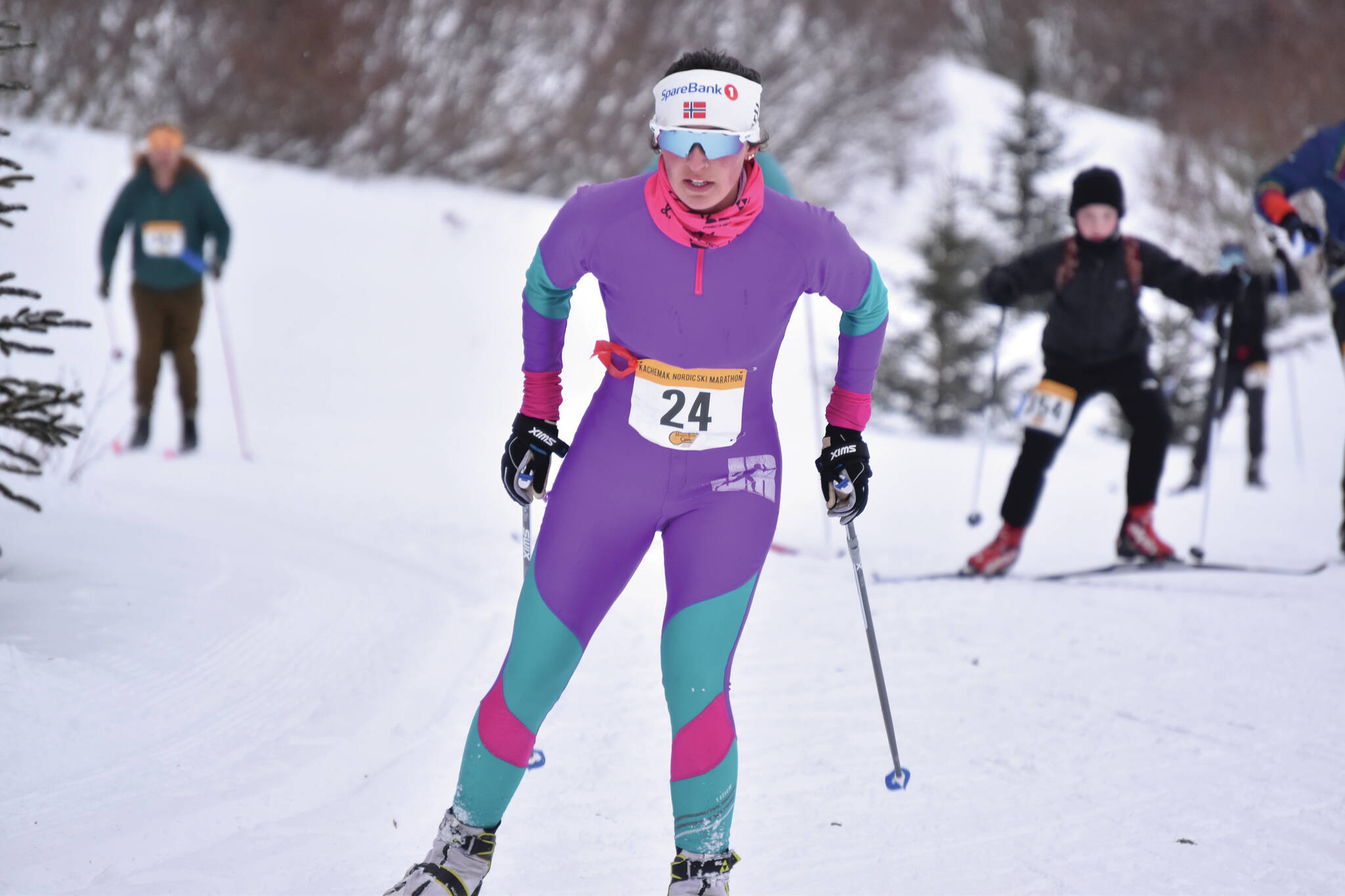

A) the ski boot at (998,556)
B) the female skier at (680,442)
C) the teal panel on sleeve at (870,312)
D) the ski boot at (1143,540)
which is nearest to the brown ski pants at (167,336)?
the ski boot at (998,556)

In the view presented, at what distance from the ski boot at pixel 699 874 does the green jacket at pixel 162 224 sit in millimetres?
6350

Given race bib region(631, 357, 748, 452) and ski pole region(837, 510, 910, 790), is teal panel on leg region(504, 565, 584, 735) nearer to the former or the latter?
race bib region(631, 357, 748, 452)

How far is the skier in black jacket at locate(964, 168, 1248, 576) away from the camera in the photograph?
17.3ft

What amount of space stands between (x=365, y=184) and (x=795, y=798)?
48.5 feet

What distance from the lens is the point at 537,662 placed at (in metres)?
2.44

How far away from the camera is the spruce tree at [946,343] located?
12734 mm

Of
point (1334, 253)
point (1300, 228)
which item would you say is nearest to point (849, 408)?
point (1300, 228)

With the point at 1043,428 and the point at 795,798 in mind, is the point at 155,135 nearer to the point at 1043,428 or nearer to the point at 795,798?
the point at 1043,428

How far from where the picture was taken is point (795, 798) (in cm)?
308

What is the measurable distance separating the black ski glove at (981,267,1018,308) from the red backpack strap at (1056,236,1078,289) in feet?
0.67

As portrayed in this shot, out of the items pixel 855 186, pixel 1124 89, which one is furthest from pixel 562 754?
pixel 1124 89

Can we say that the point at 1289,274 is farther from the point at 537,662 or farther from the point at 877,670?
the point at 537,662

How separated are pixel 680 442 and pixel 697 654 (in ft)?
1.57

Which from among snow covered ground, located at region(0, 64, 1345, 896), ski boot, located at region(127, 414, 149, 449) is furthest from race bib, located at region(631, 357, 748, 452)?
ski boot, located at region(127, 414, 149, 449)
